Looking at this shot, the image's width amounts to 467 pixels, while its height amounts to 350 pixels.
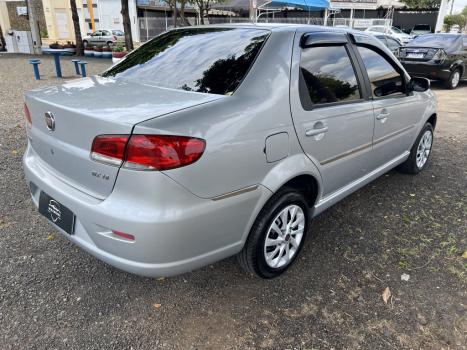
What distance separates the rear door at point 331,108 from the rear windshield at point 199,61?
13.4 inches

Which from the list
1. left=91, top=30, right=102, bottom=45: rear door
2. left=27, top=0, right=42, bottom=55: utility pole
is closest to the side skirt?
left=27, top=0, right=42, bottom=55: utility pole

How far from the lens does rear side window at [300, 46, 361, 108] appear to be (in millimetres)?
2547

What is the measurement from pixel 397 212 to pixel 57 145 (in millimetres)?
3048

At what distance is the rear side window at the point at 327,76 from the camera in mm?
2547

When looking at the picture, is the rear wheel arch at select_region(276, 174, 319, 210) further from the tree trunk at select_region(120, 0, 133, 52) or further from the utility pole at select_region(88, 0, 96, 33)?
the utility pole at select_region(88, 0, 96, 33)

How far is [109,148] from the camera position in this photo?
1896 millimetres

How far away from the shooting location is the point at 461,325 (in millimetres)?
2309

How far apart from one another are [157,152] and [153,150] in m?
0.02

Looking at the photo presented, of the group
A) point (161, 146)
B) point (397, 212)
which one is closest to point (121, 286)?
point (161, 146)

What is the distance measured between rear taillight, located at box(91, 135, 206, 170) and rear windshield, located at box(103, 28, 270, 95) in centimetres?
51

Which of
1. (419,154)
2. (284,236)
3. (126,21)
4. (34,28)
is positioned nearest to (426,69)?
(419,154)

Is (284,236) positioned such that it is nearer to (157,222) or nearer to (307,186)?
(307,186)

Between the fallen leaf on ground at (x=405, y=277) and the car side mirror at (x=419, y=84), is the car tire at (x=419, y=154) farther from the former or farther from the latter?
the fallen leaf on ground at (x=405, y=277)

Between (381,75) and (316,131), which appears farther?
(381,75)
